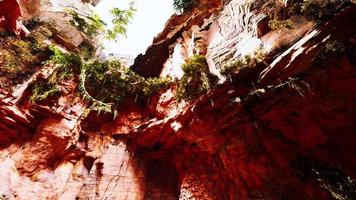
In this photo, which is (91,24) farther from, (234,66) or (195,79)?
(234,66)

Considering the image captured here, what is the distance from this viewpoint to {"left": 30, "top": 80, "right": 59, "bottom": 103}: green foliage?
7.84 metres

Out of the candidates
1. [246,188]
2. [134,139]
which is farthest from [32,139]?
[246,188]

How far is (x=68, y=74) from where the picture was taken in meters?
8.98

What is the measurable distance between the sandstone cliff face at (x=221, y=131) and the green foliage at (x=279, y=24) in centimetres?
13

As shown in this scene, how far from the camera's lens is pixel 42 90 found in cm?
819

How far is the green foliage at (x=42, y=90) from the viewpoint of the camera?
25.7 feet

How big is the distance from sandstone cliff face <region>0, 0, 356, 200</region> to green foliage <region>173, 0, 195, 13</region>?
2.21 m

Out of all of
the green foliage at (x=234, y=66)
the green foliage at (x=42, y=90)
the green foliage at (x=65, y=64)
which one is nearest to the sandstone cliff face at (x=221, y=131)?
the green foliage at (x=234, y=66)

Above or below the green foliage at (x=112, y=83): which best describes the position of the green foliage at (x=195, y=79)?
below

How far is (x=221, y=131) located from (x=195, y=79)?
166 centimetres

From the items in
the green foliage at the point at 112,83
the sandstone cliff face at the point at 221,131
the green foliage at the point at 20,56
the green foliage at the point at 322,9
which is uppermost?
the green foliage at the point at 20,56

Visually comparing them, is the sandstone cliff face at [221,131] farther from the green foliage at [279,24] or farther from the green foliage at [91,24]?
the green foliage at [91,24]

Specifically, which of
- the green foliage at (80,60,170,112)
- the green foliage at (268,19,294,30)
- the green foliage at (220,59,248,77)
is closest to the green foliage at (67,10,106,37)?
the green foliage at (80,60,170,112)

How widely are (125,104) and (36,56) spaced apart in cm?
437
